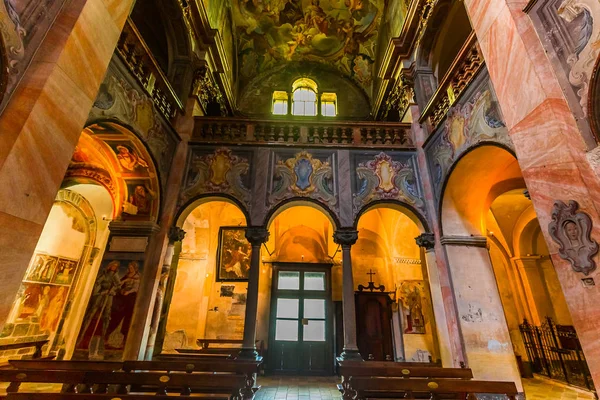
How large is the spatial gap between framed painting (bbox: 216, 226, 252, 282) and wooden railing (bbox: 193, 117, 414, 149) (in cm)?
352

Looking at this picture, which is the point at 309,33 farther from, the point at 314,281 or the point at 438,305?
the point at 438,305

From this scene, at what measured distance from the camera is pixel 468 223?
19.0 feet

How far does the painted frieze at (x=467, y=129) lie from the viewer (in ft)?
13.9

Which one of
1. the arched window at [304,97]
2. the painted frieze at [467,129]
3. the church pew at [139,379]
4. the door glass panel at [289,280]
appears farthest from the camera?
the arched window at [304,97]

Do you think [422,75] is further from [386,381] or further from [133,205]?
[133,205]

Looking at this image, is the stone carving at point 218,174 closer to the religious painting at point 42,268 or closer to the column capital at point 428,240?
the column capital at point 428,240

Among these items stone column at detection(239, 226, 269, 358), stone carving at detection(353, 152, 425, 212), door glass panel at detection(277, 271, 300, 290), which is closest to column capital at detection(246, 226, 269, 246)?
stone column at detection(239, 226, 269, 358)

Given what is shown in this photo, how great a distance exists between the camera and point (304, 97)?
37.6 feet

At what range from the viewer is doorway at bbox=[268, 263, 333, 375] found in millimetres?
8797

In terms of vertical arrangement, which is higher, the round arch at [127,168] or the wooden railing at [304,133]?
the wooden railing at [304,133]

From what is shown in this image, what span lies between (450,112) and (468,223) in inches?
88.2

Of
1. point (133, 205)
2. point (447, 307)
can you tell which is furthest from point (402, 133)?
point (133, 205)

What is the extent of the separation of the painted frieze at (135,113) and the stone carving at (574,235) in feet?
18.5

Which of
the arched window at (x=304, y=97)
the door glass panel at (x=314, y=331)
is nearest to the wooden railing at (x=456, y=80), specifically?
the arched window at (x=304, y=97)
